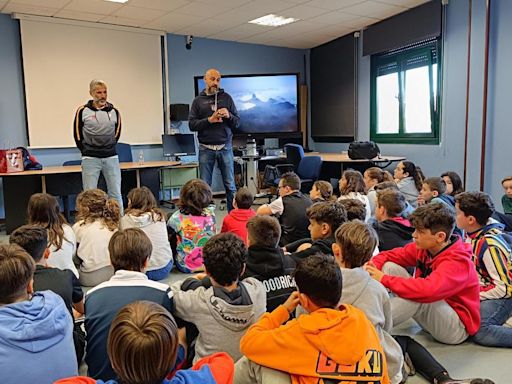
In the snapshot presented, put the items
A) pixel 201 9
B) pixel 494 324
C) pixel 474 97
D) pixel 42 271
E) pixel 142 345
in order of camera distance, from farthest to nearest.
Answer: pixel 201 9, pixel 474 97, pixel 494 324, pixel 42 271, pixel 142 345

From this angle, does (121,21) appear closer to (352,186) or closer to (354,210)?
(352,186)

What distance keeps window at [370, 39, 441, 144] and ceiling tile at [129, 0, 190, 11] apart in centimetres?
313

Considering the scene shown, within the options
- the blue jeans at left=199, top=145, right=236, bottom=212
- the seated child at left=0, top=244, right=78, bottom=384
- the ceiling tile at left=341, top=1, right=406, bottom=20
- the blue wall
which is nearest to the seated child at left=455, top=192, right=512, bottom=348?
the seated child at left=0, top=244, right=78, bottom=384

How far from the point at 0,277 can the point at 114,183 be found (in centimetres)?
325

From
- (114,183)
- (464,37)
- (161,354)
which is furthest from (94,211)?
(464,37)

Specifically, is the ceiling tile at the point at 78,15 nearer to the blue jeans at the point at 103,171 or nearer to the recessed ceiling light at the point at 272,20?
the recessed ceiling light at the point at 272,20

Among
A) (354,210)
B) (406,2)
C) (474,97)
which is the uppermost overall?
(406,2)

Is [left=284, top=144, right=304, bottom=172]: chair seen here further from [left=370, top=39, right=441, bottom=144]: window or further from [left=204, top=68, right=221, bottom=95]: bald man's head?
[left=204, top=68, right=221, bottom=95]: bald man's head

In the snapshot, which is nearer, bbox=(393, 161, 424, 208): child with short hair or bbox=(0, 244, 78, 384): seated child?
bbox=(0, 244, 78, 384): seated child

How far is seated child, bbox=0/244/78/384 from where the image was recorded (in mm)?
1244

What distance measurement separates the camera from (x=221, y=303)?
1.54m

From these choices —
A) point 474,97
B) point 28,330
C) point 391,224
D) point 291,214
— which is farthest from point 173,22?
point 28,330

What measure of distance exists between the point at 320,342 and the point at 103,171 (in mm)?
3790

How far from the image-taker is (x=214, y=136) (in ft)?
15.4
